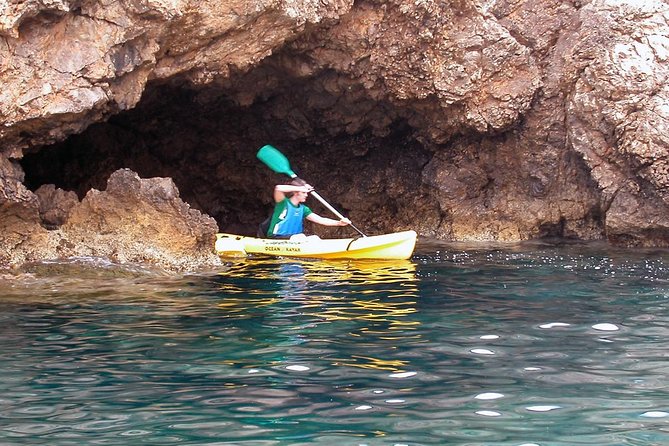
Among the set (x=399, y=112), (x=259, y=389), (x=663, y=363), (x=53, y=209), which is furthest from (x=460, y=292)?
(x=399, y=112)

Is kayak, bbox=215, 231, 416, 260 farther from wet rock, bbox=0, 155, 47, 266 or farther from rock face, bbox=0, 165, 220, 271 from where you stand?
wet rock, bbox=0, 155, 47, 266

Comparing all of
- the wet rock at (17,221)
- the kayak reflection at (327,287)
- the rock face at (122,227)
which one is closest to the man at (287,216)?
the kayak reflection at (327,287)

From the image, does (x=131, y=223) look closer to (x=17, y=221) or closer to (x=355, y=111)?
(x=17, y=221)

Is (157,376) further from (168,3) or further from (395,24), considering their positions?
(395,24)

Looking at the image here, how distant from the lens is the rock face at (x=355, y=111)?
28.9 ft

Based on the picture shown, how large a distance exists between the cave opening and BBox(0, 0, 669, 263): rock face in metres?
0.03

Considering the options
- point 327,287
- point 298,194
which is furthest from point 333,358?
point 298,194

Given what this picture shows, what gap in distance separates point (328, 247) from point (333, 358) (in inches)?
209

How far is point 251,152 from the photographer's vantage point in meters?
14.4

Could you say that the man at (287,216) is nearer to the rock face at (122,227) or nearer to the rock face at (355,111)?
the rock face at (355,111)

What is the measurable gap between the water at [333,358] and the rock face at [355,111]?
5.93 feet

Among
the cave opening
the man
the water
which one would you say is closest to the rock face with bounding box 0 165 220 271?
the water

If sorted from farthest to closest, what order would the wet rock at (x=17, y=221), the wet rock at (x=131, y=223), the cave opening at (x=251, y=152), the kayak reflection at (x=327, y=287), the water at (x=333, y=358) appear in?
the cave opening at (x=251, y=152), the wet rock at (x=131, y=223), the wet rock at (x=17, y=221), the kayak reflection at (x=327, y=287), the water at (x=333, y=358)

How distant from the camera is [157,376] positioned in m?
5.13
